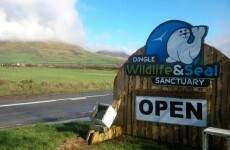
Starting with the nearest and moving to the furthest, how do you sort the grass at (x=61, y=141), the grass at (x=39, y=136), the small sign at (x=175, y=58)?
the grass at (x=39, y=136) < the grass at (x=61, y=141) < the small sign at (x=175, y=58)

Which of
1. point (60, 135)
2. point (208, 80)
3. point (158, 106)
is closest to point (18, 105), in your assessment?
point (60, 135)

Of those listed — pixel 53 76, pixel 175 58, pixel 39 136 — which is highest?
pixel 175 58

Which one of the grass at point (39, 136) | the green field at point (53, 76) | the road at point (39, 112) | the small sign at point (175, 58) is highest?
the small sign at point (175, 58)

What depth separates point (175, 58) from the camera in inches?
362

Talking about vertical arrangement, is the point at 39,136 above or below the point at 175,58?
below

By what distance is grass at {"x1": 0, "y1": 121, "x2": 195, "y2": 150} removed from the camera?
844 cm

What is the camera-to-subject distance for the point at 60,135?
9539 millimetres

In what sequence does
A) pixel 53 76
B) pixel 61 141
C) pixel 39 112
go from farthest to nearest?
1. pixel 53 76
2. pixel 39 112
3. pixel 61 141

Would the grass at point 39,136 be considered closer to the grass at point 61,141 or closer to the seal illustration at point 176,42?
the grass at point 61,141

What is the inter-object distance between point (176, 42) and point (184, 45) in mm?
279

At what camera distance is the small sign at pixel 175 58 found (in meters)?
8.66

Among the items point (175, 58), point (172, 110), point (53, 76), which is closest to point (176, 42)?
point (175, 58)

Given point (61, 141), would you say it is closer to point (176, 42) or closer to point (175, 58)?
point (175, 58)

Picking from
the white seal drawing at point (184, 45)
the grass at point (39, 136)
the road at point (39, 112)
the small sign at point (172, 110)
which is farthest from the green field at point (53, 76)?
the white seal drawing at point (184, 45)
